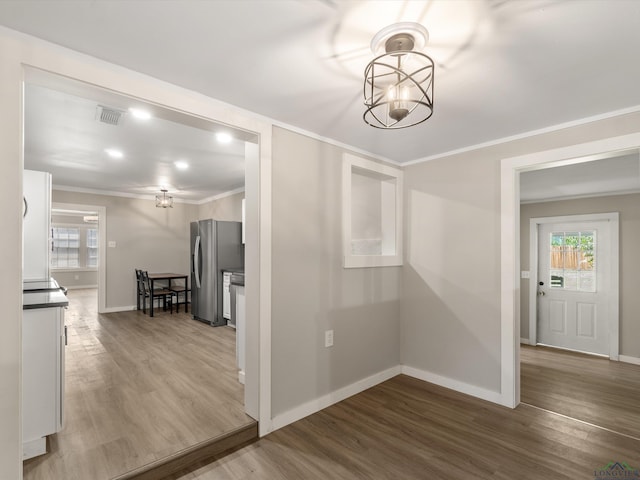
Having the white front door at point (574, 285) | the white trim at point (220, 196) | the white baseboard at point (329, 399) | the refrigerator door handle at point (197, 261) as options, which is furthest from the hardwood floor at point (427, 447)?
the white trim at point (220, 196)

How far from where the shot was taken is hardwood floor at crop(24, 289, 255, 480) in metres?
2.03

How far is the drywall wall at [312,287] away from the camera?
8.37ft

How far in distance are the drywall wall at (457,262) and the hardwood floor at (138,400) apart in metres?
2.00

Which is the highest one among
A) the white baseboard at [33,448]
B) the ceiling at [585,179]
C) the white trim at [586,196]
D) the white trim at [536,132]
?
the white trim at [536,132]

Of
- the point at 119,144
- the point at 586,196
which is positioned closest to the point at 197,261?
the point at 119,144

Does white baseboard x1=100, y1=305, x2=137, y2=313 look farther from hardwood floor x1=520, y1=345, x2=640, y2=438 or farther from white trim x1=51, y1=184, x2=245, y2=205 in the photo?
hardwood floor x1=520, y1=345, x2=640, y2=438

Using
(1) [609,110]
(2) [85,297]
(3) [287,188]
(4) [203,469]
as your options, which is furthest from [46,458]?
(2) [85,297]

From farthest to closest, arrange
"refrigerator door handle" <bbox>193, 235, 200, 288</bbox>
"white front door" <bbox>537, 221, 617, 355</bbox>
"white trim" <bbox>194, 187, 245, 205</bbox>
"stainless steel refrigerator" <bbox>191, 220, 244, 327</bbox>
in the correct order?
"white trim" <bbox>194, 187, 245, 205</bbox> < "refrigerator door handle" <bbox>193, 235, 200, 288</bbox> < "stainless steel refrigerator" <bbox>191, 220, 244, 327</bbox> < "white front door" <bbox>537, 221, 617, 355</bbox>

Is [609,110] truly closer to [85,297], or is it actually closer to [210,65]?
[210,65]

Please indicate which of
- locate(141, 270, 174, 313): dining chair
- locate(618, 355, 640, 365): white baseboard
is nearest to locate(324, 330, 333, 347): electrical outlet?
locate(618, 355, 640, 365): white baseboard

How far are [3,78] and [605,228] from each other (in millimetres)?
6520

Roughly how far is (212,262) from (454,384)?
417 cm

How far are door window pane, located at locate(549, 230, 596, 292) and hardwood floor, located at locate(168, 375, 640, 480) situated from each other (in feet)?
10.2

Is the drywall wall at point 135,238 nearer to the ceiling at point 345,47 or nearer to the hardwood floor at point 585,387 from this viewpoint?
the ceiling at point 345,47
